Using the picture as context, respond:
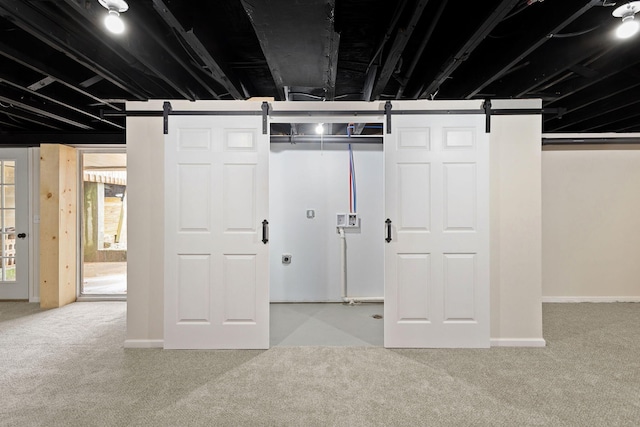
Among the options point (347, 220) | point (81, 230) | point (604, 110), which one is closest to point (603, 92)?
point (604, 110)

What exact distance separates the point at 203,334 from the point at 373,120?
248 cm

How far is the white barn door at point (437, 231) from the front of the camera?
270cm

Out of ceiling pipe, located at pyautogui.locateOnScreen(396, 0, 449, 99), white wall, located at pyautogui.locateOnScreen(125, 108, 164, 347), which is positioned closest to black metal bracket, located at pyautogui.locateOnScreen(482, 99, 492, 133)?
ceiling pipe, located at pyautogui.locateOnScreen(396, 0, 449, 99)

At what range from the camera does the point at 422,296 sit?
272 cm

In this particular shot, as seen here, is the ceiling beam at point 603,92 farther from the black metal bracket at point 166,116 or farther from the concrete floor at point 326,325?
the black metal bracket at point 166,116

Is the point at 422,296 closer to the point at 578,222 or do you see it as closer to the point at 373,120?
the point at 373,120

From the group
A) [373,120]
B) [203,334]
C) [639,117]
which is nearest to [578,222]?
[639,117]

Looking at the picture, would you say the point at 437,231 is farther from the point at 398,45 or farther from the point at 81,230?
the point at 81,230

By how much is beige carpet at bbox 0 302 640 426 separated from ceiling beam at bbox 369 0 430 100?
7.86ft

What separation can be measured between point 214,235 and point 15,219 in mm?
3623

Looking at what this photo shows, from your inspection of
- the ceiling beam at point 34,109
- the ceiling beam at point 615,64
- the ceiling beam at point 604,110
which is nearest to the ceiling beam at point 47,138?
the ceiling beam at point 34,109

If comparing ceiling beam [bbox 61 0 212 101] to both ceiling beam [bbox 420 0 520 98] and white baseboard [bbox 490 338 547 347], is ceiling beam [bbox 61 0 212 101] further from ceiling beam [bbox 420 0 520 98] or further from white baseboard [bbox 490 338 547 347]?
white baseboard [bbox 490 338 547 347]

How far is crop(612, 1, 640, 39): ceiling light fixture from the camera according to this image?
1.82 meters

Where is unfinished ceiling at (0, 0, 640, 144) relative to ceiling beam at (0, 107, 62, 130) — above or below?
above
